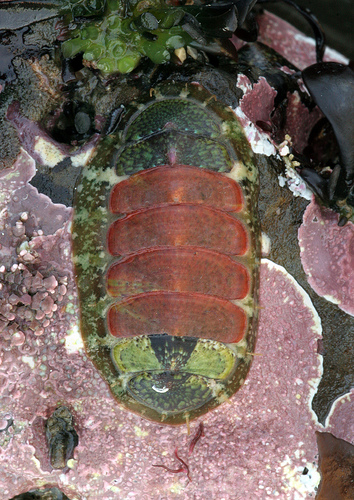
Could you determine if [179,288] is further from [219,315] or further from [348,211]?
[348,211]

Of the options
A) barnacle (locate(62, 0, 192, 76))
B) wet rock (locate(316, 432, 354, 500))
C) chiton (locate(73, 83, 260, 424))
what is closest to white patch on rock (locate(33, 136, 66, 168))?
chiton (locate(73, 83, 260, 424))

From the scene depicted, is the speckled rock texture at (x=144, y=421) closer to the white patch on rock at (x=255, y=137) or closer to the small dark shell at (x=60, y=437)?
the small dark shell at (x=60, y=437)

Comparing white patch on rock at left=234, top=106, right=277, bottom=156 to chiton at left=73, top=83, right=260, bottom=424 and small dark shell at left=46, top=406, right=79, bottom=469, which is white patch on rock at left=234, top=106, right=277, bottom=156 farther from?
small dark shell at left=46, top=406, right=79, bottom=469

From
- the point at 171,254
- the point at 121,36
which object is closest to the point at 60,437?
the point at 171,254

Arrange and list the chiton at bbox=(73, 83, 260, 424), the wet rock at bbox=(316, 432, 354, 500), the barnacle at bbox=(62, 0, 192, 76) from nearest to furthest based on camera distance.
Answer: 1. the chiton at bbox=(73, 83, 260, 424)
2. the barnacle at bbox=(62, 0, 192, 76)
3. the wet rock at bbox=(316, 432, 354, 500)

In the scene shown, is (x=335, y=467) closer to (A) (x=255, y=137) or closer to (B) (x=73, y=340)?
(B) (x=73, y=340)

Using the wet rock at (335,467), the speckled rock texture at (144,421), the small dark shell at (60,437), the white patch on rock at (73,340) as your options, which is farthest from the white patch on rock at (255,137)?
the small dark shell at (60,437)

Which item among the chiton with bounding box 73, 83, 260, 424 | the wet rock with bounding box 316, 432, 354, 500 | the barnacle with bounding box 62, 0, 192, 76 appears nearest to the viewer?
the chiton with bounding box 73, 83, 260, 424

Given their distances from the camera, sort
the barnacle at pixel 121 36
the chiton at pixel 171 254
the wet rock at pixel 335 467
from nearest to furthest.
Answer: the chiton at pixel 171 254 < the barnacle at pixel 121 36 < the wet rock at pixel 335 467
